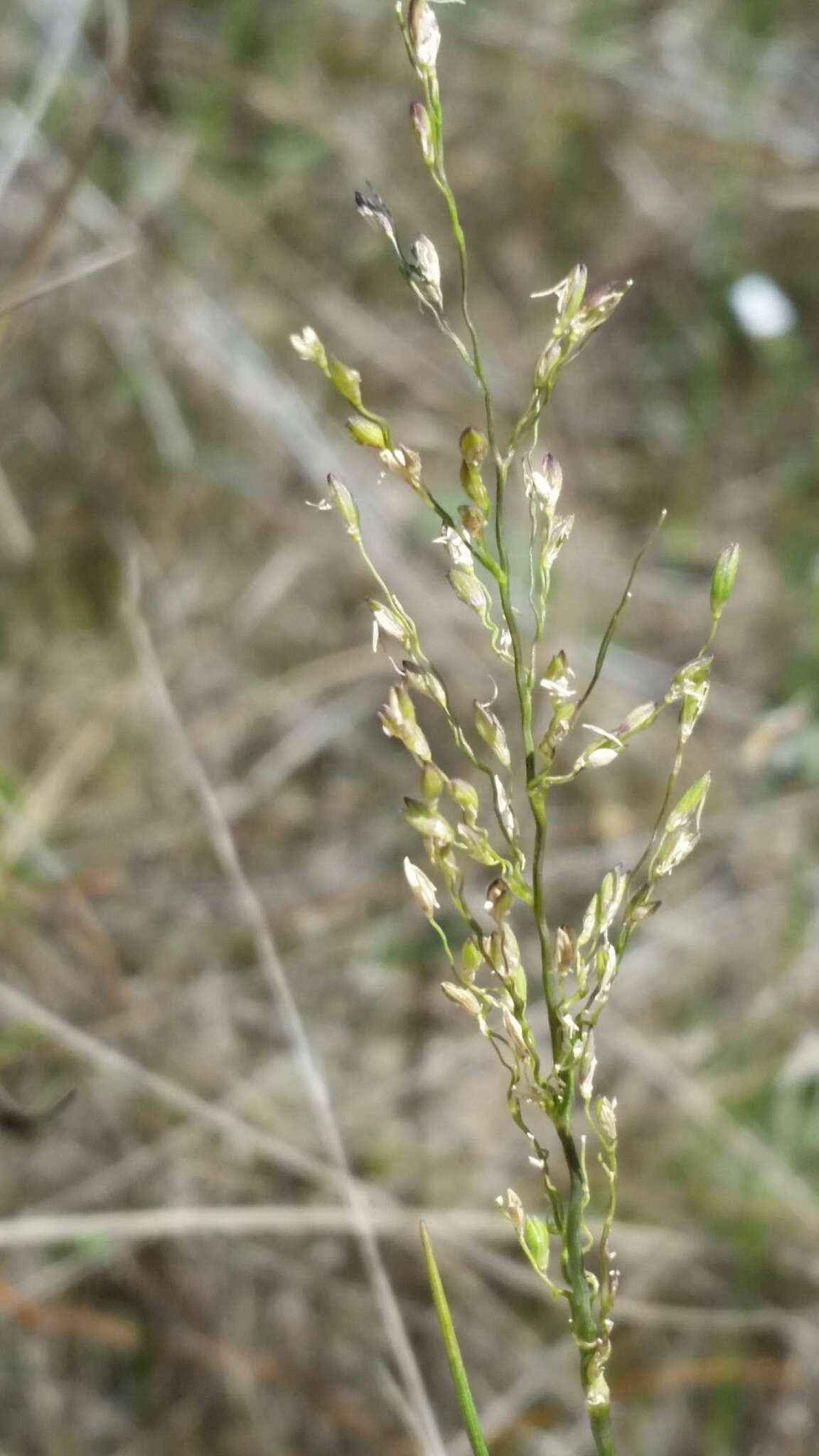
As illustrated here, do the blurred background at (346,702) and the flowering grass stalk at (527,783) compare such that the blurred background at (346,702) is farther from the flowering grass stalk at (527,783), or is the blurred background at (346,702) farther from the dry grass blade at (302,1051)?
the flowering grass stalk at (527,783)

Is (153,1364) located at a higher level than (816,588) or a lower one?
lower

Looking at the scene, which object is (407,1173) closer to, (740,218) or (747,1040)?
(747,1040)

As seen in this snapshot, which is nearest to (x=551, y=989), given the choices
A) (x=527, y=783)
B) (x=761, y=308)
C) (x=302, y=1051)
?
(x=527, y=783)

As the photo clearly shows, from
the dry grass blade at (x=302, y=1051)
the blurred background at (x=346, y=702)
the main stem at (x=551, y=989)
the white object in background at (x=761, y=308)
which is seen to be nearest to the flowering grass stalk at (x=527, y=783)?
the main stem at (x=551, y=989)

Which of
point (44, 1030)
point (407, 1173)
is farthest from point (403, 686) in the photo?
point (407, 1173)

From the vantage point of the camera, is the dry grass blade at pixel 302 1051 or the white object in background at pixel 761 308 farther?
the white object in background at pixel 761 308

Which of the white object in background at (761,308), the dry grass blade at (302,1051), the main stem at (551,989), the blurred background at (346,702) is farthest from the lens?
the white object in background at (761,308)

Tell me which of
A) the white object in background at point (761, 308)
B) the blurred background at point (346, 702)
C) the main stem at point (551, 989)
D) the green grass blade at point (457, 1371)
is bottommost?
the green grass blade at point (457, 1371)
